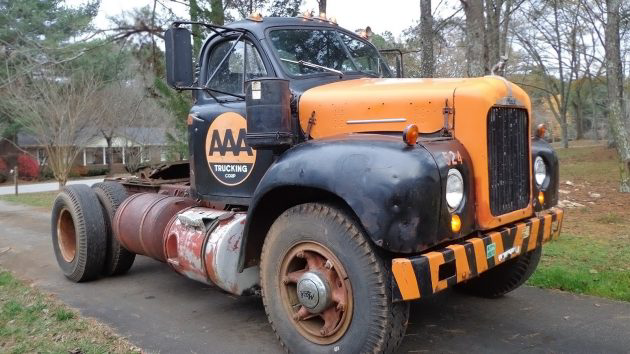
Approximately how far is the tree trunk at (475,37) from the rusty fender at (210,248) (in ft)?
18.2

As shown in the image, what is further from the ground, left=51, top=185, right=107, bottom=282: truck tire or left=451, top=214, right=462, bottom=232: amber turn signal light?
left=451, top=214, right=462, bottom=232: amber turn signal light

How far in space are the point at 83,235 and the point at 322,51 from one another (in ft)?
10.2

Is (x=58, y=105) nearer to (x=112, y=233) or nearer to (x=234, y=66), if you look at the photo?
(x=112, y=233)

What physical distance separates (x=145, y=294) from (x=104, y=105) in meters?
17.9

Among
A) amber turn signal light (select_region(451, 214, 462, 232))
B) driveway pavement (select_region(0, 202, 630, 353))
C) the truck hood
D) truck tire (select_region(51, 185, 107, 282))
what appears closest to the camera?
amber turn signal light (select_region(451, 214, 462, 232))

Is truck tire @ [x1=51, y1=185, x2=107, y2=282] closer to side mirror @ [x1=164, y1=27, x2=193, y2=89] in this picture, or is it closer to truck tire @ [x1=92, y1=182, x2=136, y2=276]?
truck tire @ [x1=92, y1=182, x2=136, y2=276]

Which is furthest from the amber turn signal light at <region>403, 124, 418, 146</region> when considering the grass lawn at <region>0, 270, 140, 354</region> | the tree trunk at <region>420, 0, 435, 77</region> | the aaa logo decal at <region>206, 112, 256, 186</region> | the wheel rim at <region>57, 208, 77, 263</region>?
the tree trunk at <region>420, 0, 435, 77</region>

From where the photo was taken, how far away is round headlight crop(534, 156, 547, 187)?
4172 mm

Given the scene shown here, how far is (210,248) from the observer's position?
419cm

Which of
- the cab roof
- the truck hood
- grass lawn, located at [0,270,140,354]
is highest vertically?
the cab roof

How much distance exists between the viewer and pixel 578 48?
32.0 metres

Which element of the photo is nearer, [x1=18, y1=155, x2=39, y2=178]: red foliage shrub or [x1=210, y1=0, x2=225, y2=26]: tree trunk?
[x1=210, y1=0, x2=225, y2=26]: tree trunk

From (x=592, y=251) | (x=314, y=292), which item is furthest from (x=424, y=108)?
(x=592, y=251)

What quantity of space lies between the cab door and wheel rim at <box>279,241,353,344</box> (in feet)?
3.45
